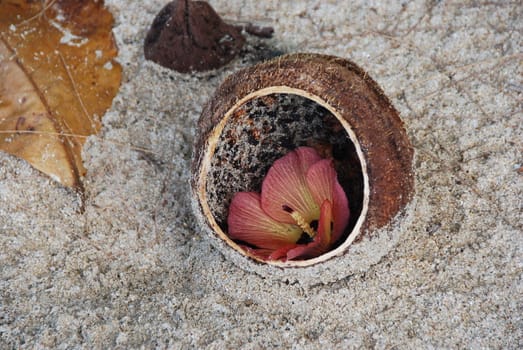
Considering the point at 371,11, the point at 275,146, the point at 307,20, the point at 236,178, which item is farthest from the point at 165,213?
the point at 371,11

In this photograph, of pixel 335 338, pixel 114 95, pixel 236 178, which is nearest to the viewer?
pixel 335 338

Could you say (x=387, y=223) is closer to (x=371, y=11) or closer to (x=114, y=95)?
(x=371, y=11)

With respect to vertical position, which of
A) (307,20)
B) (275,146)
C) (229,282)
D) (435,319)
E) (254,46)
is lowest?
(229,282)

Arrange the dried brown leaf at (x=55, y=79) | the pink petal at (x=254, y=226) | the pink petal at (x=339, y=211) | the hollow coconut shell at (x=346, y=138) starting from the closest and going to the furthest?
the hollow coconut shell at (x=346, y=138) → the pink petal at (x=339, y=211) → the pink petal at (x=254, y=226) → the dried brown leaf at (x=55, y=79)

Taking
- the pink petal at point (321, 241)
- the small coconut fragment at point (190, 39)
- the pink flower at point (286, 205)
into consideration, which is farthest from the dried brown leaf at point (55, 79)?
the pink petal at point (321, 241)

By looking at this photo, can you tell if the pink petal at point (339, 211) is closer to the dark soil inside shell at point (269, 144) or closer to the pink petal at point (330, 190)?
the pink petal at point (330, 190)

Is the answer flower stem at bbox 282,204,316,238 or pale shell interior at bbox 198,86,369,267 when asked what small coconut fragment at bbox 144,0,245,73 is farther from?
flower stem at bbox 282,204,316,238

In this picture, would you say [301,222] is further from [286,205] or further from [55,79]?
[55,79]
